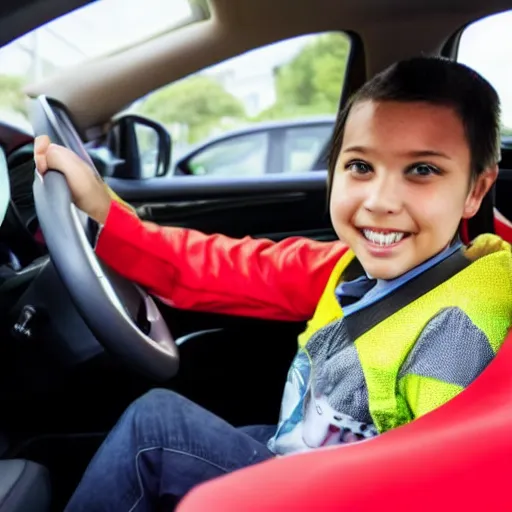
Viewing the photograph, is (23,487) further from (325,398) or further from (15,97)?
(15,97)

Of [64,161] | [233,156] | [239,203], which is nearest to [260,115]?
[233,156]

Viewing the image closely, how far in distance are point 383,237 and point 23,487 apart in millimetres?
583

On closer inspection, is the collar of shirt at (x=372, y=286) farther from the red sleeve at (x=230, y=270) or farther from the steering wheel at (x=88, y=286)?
the steering wheel at (x=88, y=286)

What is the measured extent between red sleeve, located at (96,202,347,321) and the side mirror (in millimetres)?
766

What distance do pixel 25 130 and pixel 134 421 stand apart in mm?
751

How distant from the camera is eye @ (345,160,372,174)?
109 centimetres

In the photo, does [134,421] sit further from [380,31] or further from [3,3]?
[380,31]

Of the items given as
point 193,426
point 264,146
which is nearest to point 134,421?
point 193,426

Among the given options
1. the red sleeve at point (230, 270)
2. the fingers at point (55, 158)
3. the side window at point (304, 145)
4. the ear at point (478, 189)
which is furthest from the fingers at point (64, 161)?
the side window at point (304, 145)

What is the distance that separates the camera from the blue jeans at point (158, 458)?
102cm

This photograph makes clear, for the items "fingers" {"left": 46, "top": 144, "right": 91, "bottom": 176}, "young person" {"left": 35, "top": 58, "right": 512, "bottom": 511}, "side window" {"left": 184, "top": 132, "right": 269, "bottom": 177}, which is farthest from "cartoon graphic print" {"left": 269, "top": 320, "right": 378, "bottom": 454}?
"side window" {"left": 184, "top": 132, "right": 269, "bottom": 177}

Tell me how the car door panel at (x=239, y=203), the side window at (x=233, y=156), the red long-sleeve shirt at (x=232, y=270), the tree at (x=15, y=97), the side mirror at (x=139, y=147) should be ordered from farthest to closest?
the side window at (x=233, y=156)
the car door panel at (x=239, y=203)
the side mirror at (x=139, y=147)
the tree at (x=15, y=97)
the red long-sleeve shirt at (x=232, y=270)

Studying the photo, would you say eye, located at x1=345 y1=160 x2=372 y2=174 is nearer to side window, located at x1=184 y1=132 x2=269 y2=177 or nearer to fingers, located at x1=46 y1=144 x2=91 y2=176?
fingers, located at x1=46 y1=144 x2=91 y2=176

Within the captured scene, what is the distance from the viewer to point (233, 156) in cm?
318
